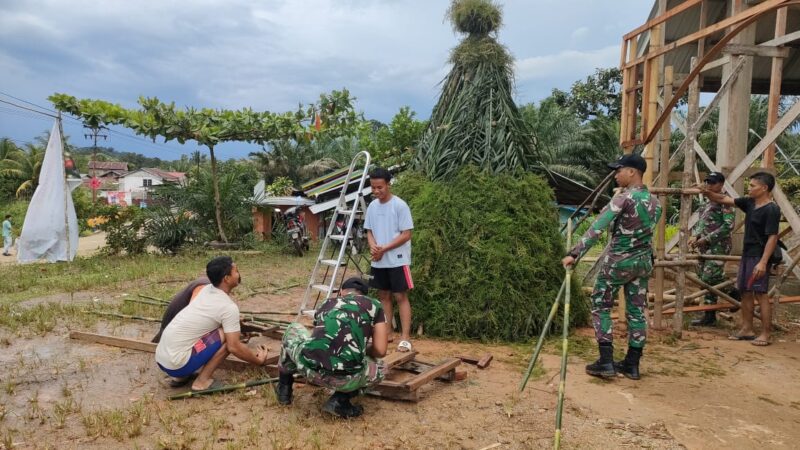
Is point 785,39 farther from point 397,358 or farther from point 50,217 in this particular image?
point 50,217

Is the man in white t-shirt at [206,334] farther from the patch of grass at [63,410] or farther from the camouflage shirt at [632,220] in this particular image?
the camouflage shirt at [632,220]

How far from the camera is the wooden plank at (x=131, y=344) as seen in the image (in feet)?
14.0

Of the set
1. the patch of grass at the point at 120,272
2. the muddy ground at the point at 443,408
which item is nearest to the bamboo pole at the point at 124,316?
the muddy ground at the point at 443,408

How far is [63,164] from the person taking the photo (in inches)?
422

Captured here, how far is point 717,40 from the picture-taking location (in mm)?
8359

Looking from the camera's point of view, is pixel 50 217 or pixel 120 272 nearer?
pixel 120 272

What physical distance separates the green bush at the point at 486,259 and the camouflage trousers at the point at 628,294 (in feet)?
3.13

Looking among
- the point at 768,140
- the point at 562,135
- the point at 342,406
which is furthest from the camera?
the point at 562,135

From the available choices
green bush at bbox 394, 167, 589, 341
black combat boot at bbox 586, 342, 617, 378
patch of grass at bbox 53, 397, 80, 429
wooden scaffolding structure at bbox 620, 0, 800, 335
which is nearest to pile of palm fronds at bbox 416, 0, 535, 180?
green bush at bbox 394, 167, 589, 341

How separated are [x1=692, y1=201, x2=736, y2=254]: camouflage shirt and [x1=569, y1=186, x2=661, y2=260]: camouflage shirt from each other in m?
2.61

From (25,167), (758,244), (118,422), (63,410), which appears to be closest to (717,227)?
(758,244)

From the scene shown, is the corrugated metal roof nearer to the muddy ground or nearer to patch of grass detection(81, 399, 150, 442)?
the muddy ground

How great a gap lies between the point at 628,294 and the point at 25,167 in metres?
37.4

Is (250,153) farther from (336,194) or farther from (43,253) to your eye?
(43,253)
